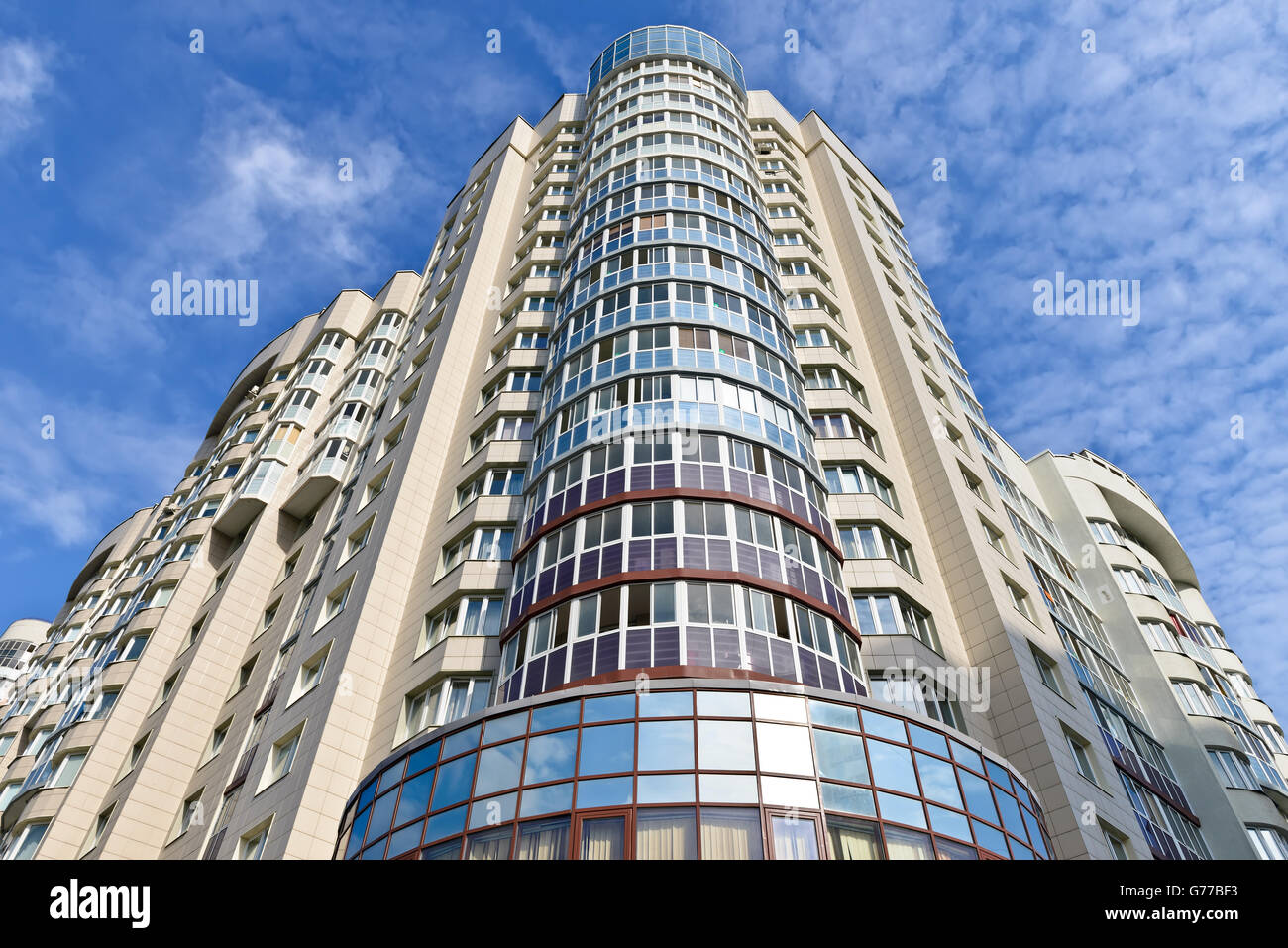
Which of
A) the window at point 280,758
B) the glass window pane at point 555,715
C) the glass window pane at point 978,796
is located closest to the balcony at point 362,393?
the window at point 280,758

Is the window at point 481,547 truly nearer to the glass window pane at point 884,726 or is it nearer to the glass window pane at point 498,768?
the glass window pane at point 498,768

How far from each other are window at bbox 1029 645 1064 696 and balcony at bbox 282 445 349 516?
1159 inches

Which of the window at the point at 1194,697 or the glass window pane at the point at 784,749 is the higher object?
the window at the point at 1194,697

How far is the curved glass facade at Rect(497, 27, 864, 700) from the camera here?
20906 mm

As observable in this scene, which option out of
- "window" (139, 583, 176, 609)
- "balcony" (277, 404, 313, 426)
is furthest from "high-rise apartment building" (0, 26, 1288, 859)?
"balcony" (277, 404, 313, 426)

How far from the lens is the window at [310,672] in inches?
1052

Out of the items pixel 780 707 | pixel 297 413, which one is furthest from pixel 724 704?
pixel 297 413

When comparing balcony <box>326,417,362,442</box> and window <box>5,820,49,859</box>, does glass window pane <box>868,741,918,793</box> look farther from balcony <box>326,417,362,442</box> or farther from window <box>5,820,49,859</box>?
window <box>5,820,49,859</box>

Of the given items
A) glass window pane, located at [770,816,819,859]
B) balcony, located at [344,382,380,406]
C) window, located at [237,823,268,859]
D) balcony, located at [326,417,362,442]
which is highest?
balcony, located at [344,382,380,406]

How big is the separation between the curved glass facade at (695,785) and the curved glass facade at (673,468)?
2388mm

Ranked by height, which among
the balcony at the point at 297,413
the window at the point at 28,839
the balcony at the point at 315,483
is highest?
the balcony at the point at 297,413

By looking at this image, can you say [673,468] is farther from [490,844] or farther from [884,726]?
[490,844]

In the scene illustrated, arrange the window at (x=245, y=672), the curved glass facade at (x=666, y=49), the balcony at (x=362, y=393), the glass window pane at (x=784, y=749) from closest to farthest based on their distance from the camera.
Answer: the glass window pane at (x=784, y=749) → the window at (x=245, y=672) → the balcony at (x=362, y=393) → the curved glass facade at (x=666, y=49)
